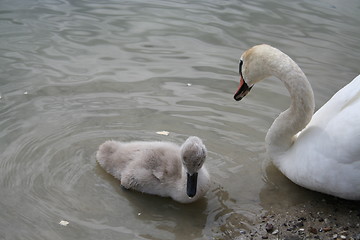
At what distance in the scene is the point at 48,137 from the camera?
5.25 meters

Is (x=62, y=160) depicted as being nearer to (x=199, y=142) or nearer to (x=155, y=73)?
(x=199, y=142)

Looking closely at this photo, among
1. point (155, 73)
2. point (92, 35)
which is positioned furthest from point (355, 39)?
point (92, 35)

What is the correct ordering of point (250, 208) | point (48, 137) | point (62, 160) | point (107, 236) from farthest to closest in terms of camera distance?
point (48, 137)
point (62, 160)
point (250, 208)
point (107, 236)

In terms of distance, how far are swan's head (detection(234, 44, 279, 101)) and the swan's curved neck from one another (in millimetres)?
54

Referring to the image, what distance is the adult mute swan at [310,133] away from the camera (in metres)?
4.15

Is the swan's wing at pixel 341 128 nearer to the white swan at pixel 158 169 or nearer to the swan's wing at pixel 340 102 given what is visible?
the swan's wing at pixel 340 102

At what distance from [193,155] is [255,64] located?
113 cm

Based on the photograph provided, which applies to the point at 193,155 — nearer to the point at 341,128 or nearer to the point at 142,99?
the point at 341,128

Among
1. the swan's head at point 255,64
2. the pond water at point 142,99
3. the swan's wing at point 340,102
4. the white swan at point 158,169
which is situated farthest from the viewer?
the swan's head at point 255,64

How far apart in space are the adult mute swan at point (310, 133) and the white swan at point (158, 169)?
0.73m

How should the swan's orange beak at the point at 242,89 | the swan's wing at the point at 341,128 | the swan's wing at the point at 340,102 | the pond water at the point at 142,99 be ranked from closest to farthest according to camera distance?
1. the swan's wing at the point at 341,128
2. the pond water at the point at 142,99
3. the swan's wing at the point at 340,102
4. the swan's orange beak at the point at 242,89

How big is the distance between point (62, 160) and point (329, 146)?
2.27 meters

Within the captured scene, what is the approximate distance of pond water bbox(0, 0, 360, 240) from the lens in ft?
14.3

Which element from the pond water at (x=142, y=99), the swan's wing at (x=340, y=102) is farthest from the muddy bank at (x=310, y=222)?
the swan's wing at (x=340, y=102)
